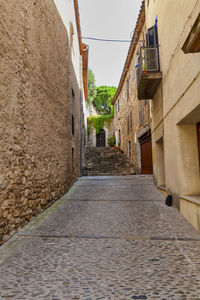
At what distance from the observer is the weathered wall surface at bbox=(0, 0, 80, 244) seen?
3.72 meters

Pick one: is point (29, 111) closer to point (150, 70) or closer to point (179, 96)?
point (179, 96)

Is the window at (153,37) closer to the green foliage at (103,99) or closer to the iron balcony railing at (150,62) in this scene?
the iron balcony railing at (150,62)

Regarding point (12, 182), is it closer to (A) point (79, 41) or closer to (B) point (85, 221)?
(B) point (85, 221)

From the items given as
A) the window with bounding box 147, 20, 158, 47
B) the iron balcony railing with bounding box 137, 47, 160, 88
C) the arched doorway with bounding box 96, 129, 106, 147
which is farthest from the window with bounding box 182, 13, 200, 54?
the arched doorway with bounding box 96, 129, 106, 147

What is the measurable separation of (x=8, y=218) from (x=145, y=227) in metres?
2.49

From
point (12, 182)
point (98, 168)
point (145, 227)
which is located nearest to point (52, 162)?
point (12, 182)

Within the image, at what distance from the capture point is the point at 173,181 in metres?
5.68

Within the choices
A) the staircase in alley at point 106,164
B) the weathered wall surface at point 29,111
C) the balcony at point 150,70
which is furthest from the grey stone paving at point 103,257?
the staircase in alley at point 106,164

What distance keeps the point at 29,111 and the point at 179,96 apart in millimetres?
3273

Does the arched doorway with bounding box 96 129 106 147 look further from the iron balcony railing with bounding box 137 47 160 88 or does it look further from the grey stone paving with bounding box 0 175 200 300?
the grey stone paving with bounding box 0 175 200 300

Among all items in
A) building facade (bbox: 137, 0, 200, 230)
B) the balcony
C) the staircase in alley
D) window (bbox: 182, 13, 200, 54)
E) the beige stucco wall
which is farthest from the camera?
the staircase in alley

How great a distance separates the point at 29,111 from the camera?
4.70 meters

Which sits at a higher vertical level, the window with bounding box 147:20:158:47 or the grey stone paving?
the window with bounding box 147:20:158:47

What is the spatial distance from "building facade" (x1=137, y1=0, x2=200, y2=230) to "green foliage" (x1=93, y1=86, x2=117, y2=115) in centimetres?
3035
